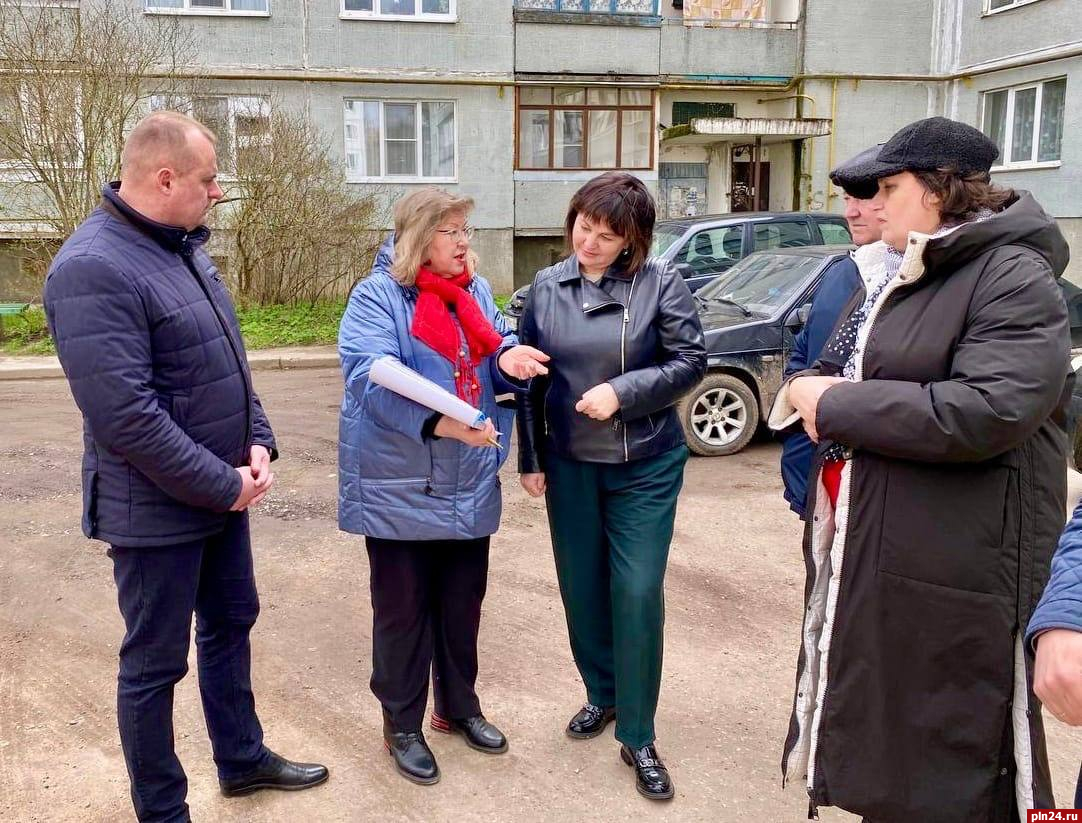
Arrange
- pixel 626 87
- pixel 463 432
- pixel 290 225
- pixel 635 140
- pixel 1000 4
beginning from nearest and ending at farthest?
pixel 463 432 < pixel 290 225 < pixel 1000 4 < pixel 626 87 < pixel 635 140

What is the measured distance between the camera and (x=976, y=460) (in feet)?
7.19

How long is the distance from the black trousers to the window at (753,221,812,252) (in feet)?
30.2

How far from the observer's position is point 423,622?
10.9ft

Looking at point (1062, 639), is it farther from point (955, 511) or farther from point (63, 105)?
Answer: point (63, 105)

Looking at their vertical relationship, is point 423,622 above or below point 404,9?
below

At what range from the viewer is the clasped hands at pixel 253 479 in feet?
9.36

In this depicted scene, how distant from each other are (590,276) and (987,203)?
4.44 feet

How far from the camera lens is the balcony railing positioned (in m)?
21.1

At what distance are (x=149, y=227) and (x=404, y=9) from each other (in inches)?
782

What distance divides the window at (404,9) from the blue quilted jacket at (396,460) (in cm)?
1918

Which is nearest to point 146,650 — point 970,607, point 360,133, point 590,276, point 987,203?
→ point 590,276

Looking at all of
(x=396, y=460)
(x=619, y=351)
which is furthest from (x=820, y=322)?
(x=396, y=460)

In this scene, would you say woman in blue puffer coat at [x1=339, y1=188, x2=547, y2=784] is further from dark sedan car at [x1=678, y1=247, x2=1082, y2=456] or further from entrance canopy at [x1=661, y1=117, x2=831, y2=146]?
entrance canopy at [x1=661, y1=117, x2=831, y2=146]

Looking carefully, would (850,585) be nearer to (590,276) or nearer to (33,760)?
(590,276)
